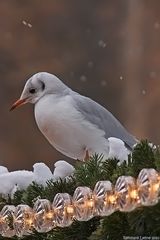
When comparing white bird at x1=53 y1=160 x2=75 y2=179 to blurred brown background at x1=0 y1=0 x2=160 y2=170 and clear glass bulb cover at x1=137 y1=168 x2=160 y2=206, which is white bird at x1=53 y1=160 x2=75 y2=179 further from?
blurred brown background at x1=0 y1=0 x2=160 y2=170

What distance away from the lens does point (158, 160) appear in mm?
348

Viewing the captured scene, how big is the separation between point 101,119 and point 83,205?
0.41 metres

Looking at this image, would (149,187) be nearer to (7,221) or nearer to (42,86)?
(7,221)

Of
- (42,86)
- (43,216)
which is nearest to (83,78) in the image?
(42,86)

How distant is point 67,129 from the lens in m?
0.69

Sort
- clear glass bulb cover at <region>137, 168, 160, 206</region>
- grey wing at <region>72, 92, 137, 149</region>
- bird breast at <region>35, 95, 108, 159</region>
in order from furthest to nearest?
grey wing at <region>72, 92, 137, 149</region>, bird breast at <region>35, 95, 108, 159</region>, clear glass bulb cover at <region>137, 168, 160, 206</region>

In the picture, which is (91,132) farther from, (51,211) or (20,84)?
Result: (20,84)

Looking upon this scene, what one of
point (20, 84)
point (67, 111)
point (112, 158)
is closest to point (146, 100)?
point (20, 84)

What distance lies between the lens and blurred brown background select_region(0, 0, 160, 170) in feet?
6.64

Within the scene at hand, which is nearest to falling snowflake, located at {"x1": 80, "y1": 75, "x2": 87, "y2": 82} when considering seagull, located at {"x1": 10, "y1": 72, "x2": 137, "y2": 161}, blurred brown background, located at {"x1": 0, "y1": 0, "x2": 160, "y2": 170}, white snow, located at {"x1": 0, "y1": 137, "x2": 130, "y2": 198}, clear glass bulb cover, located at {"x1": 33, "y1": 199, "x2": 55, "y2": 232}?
blurred brown background, located at {"x1": 0, "y1": 0, "x2": 160, "y2": 170}

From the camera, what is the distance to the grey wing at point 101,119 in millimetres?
775

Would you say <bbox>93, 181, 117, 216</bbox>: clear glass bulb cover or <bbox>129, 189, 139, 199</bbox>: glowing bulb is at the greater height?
<bbox>129, 189, 139, 199</bbox>: glowing bulb

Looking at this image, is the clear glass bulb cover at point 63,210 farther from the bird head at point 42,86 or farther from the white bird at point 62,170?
the bird head at point 42,86

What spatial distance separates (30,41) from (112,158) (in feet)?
5.52
